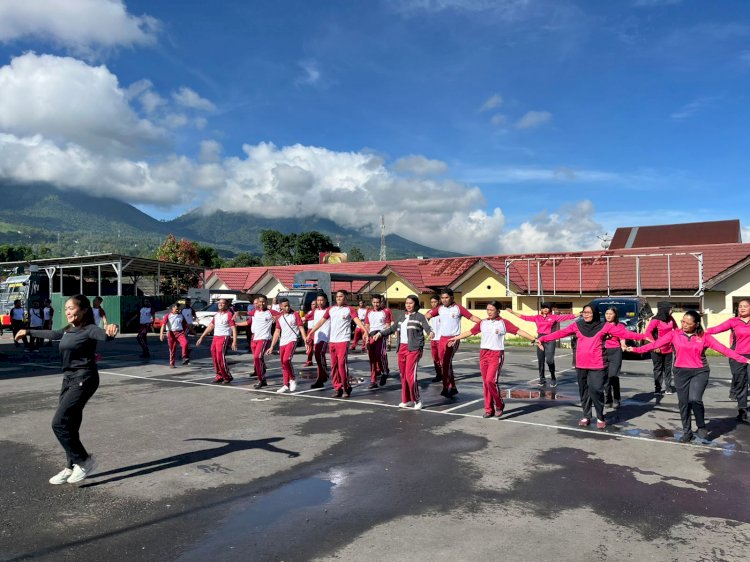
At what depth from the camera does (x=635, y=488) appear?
574cm

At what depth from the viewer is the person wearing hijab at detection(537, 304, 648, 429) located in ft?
27.0

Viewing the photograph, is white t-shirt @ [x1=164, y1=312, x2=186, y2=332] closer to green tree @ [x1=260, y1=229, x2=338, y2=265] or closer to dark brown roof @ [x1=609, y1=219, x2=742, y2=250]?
dark brown roof @ [x1=609, y1=219, x2=742, y2=250]

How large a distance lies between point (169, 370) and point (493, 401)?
913 centimetres

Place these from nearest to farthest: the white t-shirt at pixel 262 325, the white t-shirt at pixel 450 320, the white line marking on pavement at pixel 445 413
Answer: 1. the white line marking on pavement at pixel 445 413
2. the white t-shirt at pixel 450 320
3. the white t-shirt at pixel 262 325

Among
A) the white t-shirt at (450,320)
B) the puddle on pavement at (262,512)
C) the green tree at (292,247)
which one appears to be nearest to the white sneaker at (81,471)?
the puddle on pavement at (262,512)

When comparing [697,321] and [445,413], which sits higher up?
[697,321]

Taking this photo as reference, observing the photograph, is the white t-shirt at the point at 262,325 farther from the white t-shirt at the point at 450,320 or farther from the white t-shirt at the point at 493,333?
the white t-shirt at the point at 493,333

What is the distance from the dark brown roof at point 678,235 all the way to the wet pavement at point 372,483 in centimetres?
3516

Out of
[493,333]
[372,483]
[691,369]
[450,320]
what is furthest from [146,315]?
[691,369]

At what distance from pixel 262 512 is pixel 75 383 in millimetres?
2410

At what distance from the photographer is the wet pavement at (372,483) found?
4.46m

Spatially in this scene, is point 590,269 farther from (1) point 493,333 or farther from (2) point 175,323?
(1) point 493,333

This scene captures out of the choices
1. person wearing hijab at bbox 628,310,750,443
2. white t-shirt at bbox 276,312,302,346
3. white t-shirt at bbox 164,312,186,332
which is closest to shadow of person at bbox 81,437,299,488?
white t-shirt at bbox 276,312,302,346

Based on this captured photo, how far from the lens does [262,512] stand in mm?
5121
